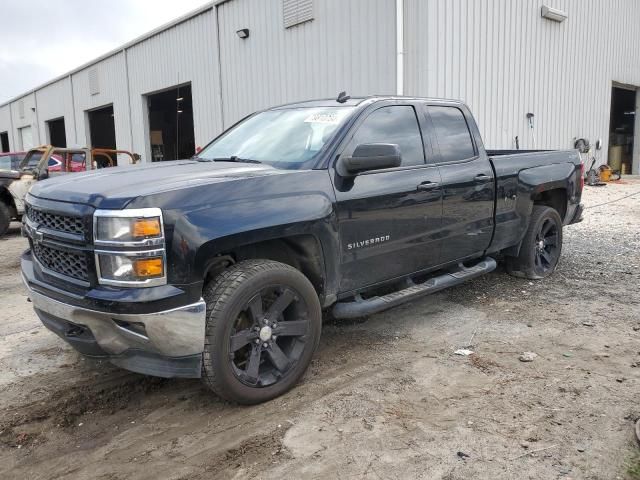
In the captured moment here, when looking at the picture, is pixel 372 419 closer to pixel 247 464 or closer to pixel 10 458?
pixel 247 464

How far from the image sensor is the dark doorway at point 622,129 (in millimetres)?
21109

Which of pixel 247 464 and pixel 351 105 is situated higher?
pixel 351 105

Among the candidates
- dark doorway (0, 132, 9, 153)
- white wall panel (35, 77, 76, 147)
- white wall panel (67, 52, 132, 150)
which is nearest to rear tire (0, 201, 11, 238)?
white wall panel (67, 52, 132, 150)

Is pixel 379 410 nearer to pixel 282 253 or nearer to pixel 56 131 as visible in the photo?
pixel 282 253

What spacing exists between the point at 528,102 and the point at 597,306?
9.26 metres

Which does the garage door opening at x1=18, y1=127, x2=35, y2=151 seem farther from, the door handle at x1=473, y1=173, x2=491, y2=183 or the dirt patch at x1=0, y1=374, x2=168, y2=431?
the door handle at x1=473, y1=173, x2=491, y2=183

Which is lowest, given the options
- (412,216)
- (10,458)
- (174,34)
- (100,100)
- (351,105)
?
(10,458)

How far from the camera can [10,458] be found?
112 inches

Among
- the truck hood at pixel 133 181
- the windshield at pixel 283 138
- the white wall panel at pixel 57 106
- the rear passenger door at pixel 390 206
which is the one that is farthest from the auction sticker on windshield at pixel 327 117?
the white wall panel at pixel 57 106

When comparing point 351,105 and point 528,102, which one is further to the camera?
point 528,102

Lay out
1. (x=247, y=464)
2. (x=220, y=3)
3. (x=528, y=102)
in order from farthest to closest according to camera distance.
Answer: (x=220, y=3), (x=528, y=102), (x=247, y=464)

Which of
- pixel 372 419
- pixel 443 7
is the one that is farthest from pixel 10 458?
pixel 443 7

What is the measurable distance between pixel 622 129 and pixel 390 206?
23.8 metres

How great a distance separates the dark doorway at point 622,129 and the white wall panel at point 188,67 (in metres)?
14.6
